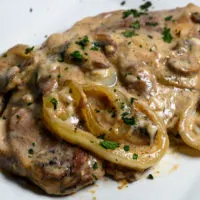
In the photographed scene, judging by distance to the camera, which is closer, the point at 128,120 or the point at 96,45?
the point at 128,120

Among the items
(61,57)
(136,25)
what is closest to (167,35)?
(136,25)

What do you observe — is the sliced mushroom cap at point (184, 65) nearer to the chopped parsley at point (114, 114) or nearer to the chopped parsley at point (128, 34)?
the chopped parsley at point (128, 34)

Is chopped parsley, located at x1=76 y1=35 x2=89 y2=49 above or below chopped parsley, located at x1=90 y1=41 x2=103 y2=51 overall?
above

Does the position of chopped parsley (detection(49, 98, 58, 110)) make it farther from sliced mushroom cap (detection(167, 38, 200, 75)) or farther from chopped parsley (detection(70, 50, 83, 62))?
sliced mushroom cap (detection(167, 38, 200, 75))

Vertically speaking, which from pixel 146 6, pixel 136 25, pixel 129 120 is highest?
pixel 136 25

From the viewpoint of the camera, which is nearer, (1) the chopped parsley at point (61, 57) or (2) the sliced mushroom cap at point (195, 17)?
(1) the chopped parsley at point (61, 57)

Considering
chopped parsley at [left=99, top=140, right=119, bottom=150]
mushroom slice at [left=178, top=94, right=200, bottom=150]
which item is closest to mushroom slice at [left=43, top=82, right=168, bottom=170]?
chopped parsley at [left=99, top=140, right=119, bottom=150]

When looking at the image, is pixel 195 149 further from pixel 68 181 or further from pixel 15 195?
pixel 15 195

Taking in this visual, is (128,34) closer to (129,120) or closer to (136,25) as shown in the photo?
(136,25)

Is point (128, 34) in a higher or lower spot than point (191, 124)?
higher

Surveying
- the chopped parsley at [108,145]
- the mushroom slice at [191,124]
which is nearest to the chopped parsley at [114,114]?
the chopped parsley at [108,145]

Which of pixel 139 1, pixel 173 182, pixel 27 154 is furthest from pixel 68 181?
pixel 139 1
